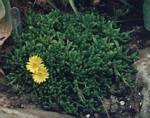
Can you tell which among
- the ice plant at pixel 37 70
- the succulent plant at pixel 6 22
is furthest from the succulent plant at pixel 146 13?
the succulent plant at pixel 6 22

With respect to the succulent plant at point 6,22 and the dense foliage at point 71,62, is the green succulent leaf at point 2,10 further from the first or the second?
the dense foliage at point 71,62

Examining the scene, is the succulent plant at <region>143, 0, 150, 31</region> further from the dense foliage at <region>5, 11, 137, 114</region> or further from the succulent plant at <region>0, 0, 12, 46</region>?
the succulent plant at <region>0, 0, 12, 46</region>

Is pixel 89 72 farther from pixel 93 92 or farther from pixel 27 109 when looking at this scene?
pixel 27 109

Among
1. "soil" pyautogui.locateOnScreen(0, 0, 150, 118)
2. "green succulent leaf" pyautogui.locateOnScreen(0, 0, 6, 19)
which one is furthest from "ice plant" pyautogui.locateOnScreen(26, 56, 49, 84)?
"green succulent leaf" pyautogui.locateOnScreen(0, 0, 6, 19)

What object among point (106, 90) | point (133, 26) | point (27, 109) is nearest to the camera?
point (27, 109)

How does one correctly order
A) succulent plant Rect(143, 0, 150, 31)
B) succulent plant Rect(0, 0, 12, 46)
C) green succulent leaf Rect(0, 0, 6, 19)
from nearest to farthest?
green succulent leaf Rect(0, 0, 6, 19) < succulent plant Rect(0, 0, 12, 46) < succulent plant Rect(143, 0, 150, 31)

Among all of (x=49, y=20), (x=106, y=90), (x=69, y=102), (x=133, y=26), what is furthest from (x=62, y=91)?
(x=133, y=26)
